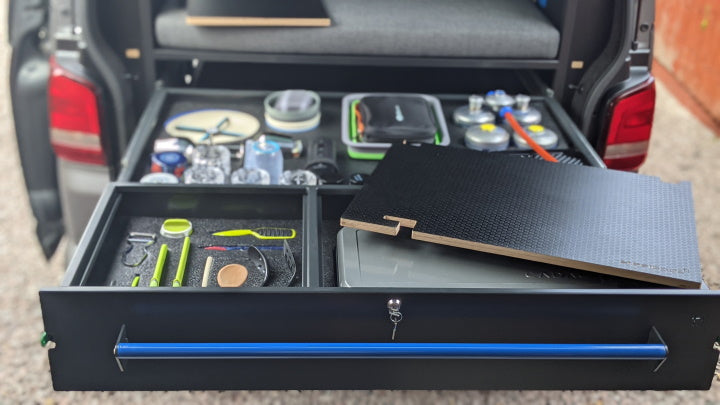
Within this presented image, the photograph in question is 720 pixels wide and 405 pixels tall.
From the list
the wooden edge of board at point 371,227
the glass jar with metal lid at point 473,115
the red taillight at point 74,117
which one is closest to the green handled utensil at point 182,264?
the wooden edge of board at point 371,227

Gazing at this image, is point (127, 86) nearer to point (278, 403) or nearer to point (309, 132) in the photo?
point (309, 132)

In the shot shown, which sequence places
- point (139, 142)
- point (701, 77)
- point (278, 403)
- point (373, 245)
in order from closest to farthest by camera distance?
point (373, 245) → point (139, 142) → point (278, 403) → point (701, 77)

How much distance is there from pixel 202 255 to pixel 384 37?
795 mm

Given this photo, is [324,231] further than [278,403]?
No

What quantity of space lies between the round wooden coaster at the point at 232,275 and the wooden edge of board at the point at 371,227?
0.19m

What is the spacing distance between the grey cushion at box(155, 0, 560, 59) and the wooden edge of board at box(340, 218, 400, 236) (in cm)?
78

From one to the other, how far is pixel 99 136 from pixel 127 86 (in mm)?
138

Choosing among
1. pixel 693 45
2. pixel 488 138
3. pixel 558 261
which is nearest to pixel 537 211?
pixel 558 261

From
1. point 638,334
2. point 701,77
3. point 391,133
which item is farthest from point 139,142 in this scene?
point 701,77

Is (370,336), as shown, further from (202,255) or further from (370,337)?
(202,255)

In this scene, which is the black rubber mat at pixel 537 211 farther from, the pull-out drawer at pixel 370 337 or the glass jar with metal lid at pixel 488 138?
the glass jar with metal lid at pixel 488 138

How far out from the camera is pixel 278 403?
195cm

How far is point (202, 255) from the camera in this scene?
123cm

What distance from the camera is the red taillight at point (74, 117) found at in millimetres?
1652
